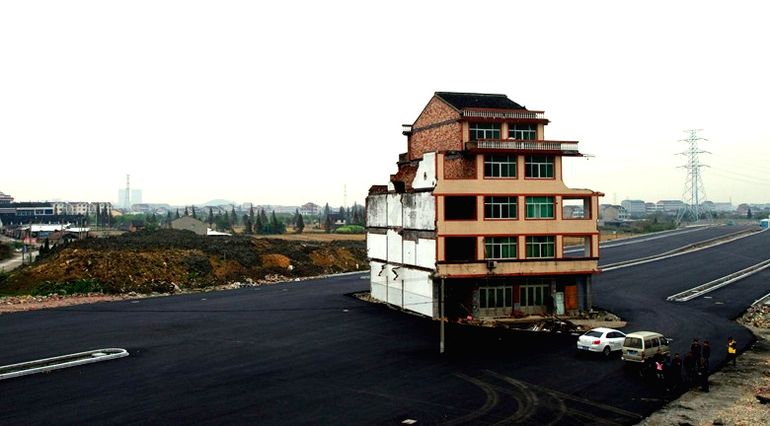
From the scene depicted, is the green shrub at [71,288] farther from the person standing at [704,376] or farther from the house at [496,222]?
the person standing at [704,376]

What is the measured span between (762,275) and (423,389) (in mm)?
67209

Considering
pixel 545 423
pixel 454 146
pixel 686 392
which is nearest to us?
pixel 545 423

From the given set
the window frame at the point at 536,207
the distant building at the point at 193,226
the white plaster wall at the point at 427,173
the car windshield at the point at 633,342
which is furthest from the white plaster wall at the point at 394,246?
the distant building at the point at 193,226

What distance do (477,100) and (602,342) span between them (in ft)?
90.8

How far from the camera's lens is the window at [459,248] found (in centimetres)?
5241

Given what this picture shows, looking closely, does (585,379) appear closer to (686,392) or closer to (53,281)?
(686,392)

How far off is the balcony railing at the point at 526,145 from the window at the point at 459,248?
763 cm

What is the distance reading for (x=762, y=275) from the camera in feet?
261

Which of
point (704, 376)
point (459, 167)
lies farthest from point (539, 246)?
point (704, 376)

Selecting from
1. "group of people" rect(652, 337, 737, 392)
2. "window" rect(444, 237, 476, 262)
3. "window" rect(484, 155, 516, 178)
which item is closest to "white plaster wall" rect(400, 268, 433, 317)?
"window" rect(444, 237, 476, 262)

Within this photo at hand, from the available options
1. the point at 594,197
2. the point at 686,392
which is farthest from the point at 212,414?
the point at 594,197

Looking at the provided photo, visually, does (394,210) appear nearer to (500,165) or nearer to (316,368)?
(500,165)

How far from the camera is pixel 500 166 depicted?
5216 cm

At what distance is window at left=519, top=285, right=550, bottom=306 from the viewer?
52.7 meters
